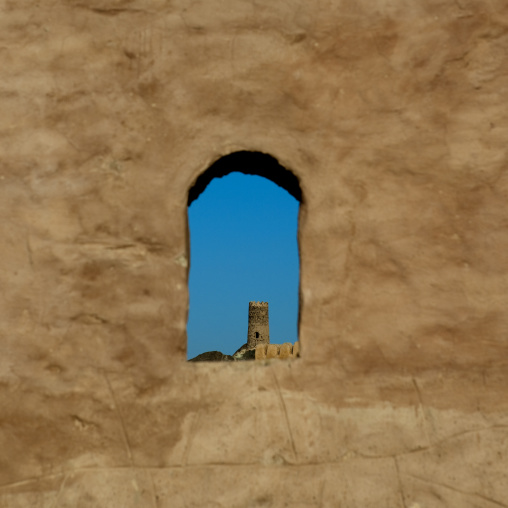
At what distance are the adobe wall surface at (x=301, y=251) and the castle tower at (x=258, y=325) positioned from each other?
14.9 m

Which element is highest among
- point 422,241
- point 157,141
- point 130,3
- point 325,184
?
point 130,3

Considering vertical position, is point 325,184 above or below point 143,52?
below

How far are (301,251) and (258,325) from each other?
50.5 feet

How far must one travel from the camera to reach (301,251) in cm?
277

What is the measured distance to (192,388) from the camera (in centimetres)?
267

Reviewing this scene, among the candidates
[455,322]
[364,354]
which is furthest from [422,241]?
[364,354]

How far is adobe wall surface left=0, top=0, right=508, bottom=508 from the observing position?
265cm

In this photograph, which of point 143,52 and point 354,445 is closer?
point 354,445

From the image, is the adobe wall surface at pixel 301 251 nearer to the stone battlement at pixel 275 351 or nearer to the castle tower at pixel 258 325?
the stone battlement at pixel 275 351

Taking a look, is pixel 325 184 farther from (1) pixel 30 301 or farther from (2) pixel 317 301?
(1) pixel 30 301

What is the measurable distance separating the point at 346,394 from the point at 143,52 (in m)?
1.83

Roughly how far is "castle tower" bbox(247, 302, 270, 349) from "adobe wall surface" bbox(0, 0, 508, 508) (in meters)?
14.9

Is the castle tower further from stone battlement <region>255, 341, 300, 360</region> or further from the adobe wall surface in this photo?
the adobe wall surface

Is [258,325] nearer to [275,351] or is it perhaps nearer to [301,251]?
[275,351]
